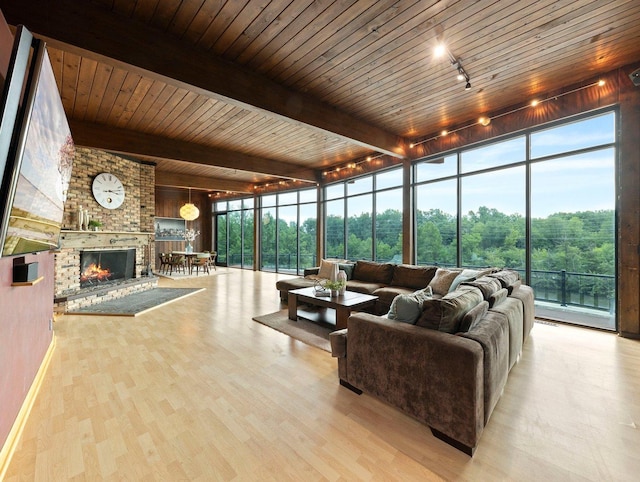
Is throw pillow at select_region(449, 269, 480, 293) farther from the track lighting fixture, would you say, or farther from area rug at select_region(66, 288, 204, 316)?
area rug at select_region(66, 288, 204, 316)

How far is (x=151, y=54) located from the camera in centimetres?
260

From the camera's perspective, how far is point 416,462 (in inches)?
64.9

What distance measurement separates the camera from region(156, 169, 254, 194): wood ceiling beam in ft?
28.0

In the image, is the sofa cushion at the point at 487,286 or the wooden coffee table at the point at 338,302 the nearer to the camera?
the sofa cushion at the point at 487,286

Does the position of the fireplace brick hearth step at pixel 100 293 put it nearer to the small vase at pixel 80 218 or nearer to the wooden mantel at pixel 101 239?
the wooden mantel at pixel 101 239

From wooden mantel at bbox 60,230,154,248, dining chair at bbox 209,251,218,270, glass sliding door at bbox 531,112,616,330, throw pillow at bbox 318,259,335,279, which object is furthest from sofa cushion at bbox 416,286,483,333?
dining chair at bbox 209,251,218,270

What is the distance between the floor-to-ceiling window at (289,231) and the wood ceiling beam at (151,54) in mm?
5155

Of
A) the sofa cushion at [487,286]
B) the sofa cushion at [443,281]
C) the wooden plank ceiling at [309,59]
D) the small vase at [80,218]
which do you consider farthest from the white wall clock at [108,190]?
the sofa cushion at [487,286]

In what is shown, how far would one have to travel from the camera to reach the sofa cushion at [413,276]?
4824 mm

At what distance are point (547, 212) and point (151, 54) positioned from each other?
5.62 metres

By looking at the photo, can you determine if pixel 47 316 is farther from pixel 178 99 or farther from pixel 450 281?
pixel 450 281

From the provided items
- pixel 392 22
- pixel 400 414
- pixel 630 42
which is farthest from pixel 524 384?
pixel 630 42

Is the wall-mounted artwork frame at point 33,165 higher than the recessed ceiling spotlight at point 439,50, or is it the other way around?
the recessed ceiling spotlight at point 439,50

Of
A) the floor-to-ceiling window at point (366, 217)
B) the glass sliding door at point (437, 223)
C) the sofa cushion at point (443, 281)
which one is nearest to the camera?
the sofa cushion at point (443, 281)
